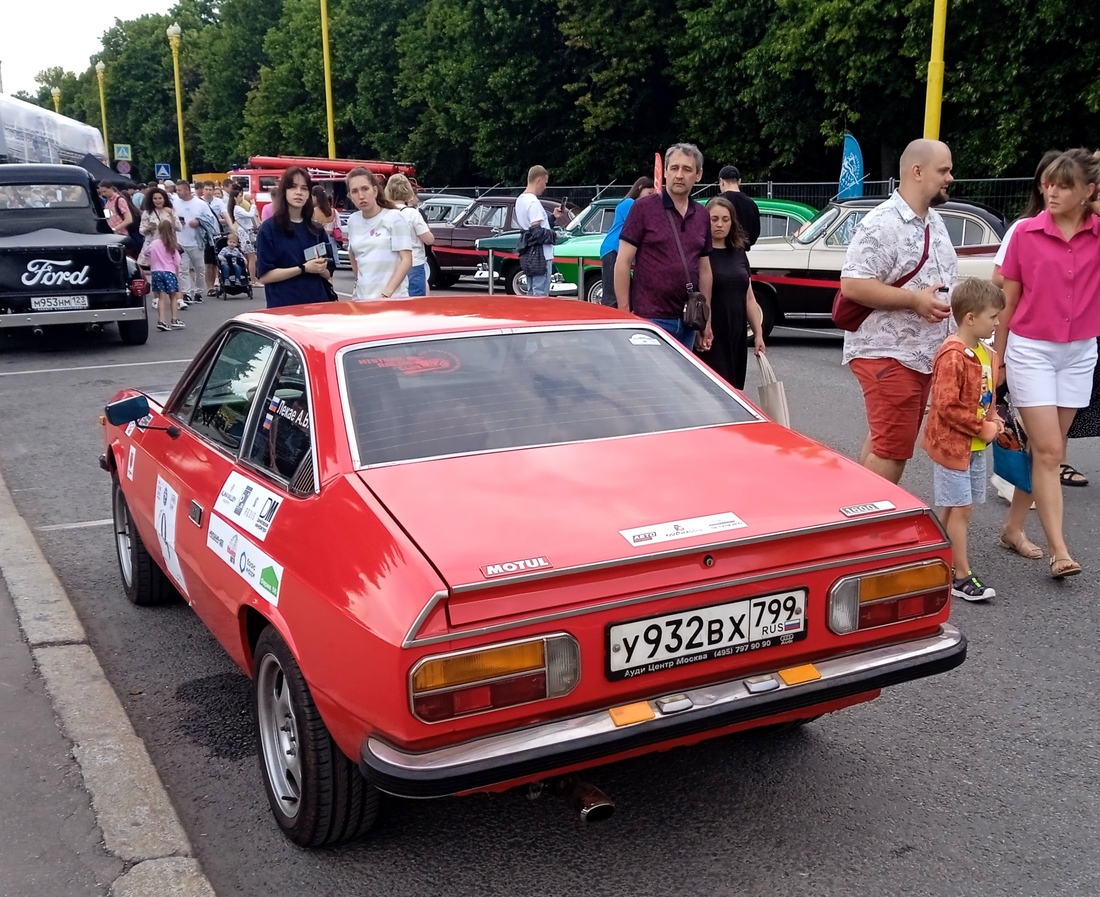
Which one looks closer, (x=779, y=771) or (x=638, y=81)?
(x=779, y=771)

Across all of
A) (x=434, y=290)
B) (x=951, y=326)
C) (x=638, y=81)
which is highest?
(x=638, y=81)

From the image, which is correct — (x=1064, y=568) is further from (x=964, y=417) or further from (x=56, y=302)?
(x=56, y=302)

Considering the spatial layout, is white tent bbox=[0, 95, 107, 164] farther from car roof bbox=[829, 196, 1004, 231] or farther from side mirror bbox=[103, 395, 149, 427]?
side mirror bbox=[103, 395, 149, 427]

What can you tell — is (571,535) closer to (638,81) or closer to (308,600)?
(308,600)

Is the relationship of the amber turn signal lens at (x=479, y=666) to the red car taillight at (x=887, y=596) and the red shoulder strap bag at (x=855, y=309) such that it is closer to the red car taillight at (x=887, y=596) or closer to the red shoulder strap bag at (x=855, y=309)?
the red car taillight at (x=887, y=596)

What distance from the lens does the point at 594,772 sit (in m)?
3.53

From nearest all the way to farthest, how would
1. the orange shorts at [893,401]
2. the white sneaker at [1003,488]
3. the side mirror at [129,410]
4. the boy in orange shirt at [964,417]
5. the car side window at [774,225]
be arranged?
the side mirror at [129,410]
the boy in orange shirt at [964,417]
the orange shorts at [893,401]
the white sneaker at [1003,488]
the car side window at [774,225]

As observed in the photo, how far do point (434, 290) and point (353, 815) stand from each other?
60.7ft

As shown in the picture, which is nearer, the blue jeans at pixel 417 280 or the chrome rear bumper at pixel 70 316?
the blue jeans at pixel 417 280

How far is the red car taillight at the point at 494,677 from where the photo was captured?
2529 mm

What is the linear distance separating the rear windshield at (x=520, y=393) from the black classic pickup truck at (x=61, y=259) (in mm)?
10428

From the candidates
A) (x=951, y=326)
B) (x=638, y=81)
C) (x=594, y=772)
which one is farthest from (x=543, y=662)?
(x=638, y=81)

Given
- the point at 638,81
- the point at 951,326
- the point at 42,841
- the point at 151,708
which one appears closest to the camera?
the point at 42,841

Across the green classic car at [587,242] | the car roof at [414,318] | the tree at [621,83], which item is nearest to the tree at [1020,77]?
the green classic car at [587,242]
